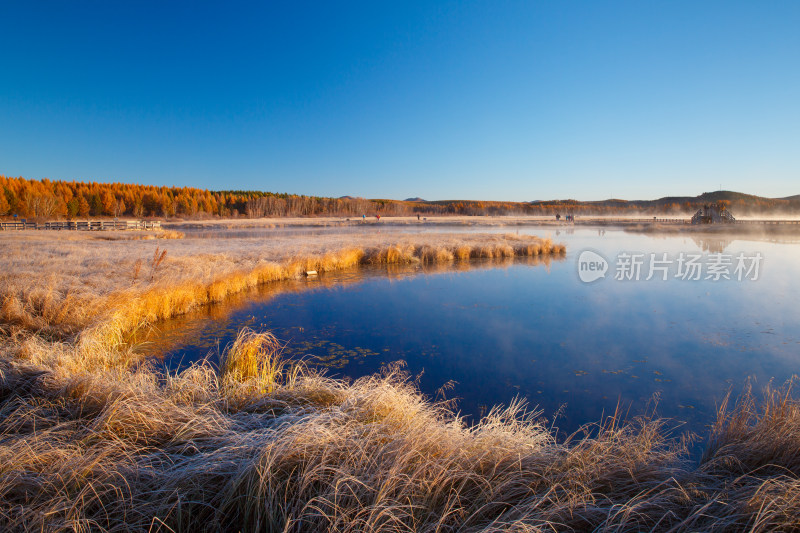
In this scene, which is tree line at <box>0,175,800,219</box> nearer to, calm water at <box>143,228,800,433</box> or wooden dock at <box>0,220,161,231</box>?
wooden dock at <box>0,220,161,231</box>

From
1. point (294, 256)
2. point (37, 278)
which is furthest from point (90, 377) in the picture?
point (294, 256)

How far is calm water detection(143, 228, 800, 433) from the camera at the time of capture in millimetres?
7004

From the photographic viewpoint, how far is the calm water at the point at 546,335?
7.00m

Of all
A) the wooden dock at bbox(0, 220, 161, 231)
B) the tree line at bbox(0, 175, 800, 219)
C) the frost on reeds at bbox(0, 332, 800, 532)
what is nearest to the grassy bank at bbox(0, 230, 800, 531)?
the frost on reeds at bbox(0, 332, 800, 532)

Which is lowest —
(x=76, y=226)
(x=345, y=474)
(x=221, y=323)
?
(x=221, y=323)

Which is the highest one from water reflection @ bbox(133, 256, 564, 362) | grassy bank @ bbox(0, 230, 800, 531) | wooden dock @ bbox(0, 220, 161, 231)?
wooden dock @ bbox(0, 220, 161, 231)

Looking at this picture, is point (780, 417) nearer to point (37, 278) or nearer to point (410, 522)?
point (410, 522)

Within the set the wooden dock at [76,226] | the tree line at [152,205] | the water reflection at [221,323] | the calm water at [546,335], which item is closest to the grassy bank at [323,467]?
the calm water at [546,335]

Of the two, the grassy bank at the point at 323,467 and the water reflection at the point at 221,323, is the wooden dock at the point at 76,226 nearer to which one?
the water reflection at the point at 221,323

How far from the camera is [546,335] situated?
10062 millimetres

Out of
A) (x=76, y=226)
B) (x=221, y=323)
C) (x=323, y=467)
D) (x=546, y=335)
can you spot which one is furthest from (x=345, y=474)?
(x=76, y=226)

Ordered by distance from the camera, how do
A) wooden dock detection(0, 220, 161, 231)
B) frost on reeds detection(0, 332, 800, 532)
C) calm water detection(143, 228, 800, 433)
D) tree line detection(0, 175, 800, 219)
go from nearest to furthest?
frost on reeds detection(0, 332, 800, 532), calm water detection(143, 228, 800, 433), wooden dock detection(0, 220, 161, 231), tree line detection(0, 175, 800, 219)

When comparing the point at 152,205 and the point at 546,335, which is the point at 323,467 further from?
the point at 152,205

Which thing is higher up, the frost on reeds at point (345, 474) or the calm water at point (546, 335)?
the frost on reeds at point (345, 474)
